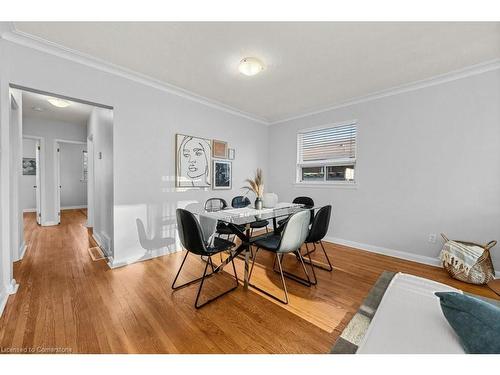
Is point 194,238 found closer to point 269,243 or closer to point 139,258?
point 269,243

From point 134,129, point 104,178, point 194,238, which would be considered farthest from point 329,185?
point 104,178

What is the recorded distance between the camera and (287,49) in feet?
6.88

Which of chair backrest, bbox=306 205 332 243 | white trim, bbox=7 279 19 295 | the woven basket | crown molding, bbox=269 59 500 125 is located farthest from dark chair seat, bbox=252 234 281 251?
crown molding, bbox=269 59 500 125

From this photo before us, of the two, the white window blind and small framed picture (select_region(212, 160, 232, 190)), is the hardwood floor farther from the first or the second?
the white window blind

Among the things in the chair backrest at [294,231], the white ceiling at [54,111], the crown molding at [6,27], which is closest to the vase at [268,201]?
the chair backrest at [294,231]

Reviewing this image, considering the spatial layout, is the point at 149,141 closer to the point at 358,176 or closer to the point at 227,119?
the point at 227,119

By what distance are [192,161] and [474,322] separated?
10.7ft

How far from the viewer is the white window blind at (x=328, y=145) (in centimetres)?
353

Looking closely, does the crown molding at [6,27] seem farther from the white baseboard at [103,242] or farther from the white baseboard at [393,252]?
the white baseboard at [393,252]

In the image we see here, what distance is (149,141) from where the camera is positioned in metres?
2.83

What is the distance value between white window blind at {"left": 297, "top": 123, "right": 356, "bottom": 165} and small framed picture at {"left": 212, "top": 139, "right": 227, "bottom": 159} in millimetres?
1540

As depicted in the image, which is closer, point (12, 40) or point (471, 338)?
point (471, 338)
